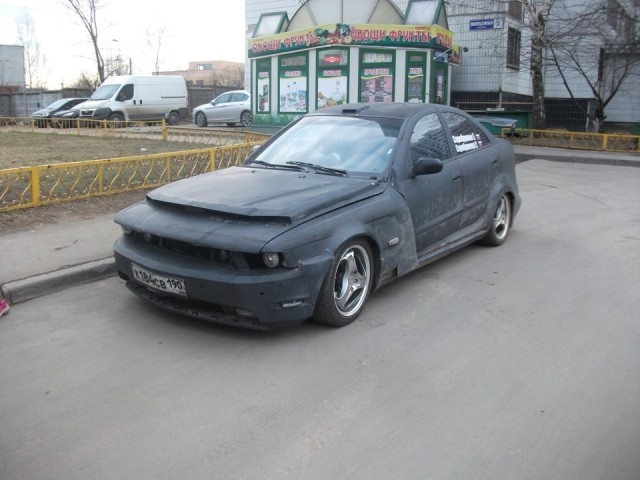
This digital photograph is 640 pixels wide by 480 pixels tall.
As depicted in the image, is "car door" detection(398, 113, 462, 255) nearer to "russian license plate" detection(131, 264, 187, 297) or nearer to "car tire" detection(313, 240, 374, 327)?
"car tire" detection(313, 240, 374, 327)

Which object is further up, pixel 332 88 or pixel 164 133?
pixel 332 88

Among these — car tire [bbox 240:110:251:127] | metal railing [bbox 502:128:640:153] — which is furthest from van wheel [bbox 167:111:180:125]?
metal railing [bbox 502:128:640:153]

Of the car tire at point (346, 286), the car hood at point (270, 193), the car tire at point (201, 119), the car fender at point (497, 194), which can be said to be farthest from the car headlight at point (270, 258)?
the car tire at point (201, 119)

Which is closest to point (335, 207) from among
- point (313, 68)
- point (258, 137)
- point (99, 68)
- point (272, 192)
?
point (272, 192)

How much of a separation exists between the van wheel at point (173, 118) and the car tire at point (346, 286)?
24250 mm

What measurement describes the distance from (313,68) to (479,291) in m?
16.7

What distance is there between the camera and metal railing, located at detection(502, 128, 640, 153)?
733 inches

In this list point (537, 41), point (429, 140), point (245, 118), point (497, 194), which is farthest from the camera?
point (245, 118)

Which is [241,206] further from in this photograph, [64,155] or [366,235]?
[64,155]

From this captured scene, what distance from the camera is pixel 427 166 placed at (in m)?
5.48

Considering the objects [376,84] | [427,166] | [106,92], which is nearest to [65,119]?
[106,92]

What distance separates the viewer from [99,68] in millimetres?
40938

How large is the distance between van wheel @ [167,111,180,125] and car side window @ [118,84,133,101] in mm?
2046

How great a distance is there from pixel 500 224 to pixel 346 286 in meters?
3.04
